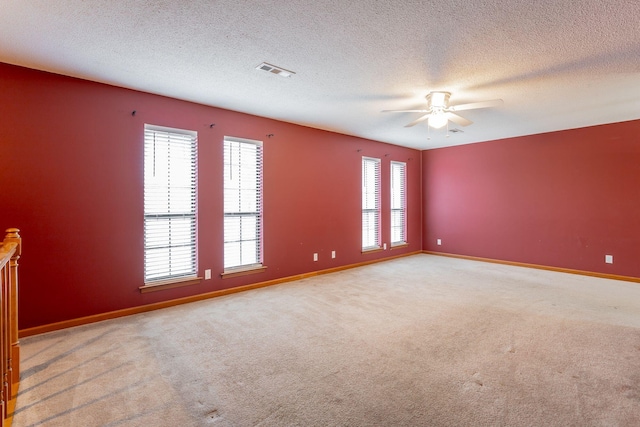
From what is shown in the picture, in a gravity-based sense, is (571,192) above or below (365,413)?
above

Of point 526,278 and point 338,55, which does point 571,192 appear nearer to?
point 526,278

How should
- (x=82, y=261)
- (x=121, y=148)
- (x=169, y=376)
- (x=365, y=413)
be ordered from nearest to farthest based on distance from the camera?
(x=365, y=413) < (x=169, y=376) < (x=82, y=261) < (x=121, y=148)

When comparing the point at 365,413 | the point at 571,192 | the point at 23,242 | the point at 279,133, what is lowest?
the point at 365,413

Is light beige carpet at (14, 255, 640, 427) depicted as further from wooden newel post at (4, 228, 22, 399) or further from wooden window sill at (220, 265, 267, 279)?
wooden window sill at (220, 265, 267, 279)

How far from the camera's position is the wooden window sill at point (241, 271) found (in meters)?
4.14

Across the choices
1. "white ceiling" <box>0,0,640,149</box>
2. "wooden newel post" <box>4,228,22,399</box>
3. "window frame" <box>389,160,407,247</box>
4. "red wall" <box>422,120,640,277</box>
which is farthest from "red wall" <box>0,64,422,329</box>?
"red wall" <box>422,120,640,277</box>

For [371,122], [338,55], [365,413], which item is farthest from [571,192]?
[365,413]

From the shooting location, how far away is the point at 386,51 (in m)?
2.59

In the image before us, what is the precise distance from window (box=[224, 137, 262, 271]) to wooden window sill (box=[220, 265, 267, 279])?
0.07 m

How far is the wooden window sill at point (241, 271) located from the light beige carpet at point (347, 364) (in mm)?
394

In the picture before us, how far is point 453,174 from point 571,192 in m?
2.10

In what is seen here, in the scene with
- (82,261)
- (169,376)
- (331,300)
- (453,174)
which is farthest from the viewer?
(453,174)

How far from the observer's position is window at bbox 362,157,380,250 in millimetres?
6152

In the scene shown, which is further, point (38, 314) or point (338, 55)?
point (38, 314)
